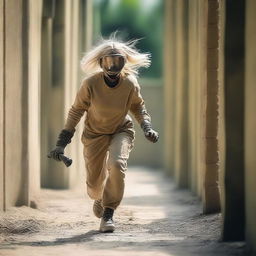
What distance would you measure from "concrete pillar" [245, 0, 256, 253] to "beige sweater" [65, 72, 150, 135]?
5.26ft

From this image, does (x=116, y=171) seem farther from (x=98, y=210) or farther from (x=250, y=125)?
(x=250, y=125)

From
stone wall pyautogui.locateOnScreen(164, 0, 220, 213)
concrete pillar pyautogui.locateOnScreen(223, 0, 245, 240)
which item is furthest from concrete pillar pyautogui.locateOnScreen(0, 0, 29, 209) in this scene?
concrete pillar pyautogui.locateOnScreen(223, 0, 245, 240)

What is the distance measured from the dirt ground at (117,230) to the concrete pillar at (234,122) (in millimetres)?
230

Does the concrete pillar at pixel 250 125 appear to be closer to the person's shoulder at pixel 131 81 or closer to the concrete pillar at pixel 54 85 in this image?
the person's shoulder at pixel 131 81

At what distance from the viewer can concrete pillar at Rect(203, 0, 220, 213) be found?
26.5ft

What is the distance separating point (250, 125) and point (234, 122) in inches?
15.8

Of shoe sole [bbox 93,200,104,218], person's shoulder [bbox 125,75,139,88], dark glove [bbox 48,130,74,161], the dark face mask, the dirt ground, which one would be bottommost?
the dirt ground

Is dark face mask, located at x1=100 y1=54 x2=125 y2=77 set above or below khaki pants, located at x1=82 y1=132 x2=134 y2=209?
above

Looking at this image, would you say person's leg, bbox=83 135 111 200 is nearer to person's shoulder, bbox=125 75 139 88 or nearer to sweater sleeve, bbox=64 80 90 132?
sweater sleeve, bbox=64 80 90 132

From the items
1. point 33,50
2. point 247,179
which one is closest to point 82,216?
point 33,50

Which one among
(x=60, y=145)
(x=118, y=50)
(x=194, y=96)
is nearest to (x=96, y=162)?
(x=60, y=145)

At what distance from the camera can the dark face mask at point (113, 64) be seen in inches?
275

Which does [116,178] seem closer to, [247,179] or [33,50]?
[247,179]

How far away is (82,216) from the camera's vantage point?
829 centimetres
